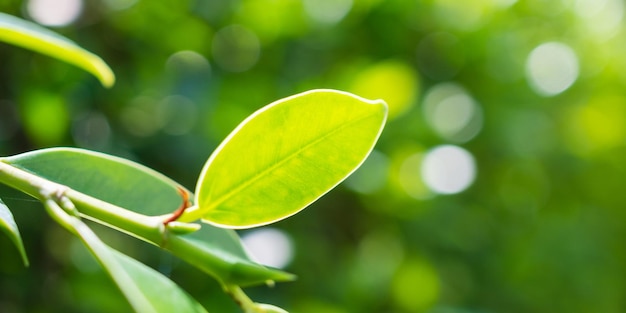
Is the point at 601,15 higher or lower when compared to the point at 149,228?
higher

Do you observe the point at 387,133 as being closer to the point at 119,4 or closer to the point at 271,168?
the point at 119,4

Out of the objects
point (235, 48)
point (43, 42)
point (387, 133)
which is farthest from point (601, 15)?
point (43, 42)

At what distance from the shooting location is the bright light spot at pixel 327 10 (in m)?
0.99

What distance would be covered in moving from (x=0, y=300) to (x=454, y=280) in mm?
667

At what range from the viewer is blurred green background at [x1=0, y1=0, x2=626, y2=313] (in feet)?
2.94

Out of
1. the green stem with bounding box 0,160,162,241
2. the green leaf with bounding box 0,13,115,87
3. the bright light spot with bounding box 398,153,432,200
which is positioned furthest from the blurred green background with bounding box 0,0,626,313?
the green stem with bounding box 0,160,162,241

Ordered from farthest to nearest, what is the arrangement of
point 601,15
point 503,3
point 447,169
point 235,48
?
1. point 601,15
2. point 503,3
3. point 447,169
4. point 235,48

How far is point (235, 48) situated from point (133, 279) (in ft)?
2.42

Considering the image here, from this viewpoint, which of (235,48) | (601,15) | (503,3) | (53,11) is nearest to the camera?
(53,11)

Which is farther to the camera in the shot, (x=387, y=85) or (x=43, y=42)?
(x=387, y=85)

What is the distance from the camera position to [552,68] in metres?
1.28

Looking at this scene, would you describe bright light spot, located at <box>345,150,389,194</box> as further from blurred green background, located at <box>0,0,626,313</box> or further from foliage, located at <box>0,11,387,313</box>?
foliage, located at <box>0,11,387,313</box>

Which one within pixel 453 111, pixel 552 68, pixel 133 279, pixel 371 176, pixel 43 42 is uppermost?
pixel 552 68

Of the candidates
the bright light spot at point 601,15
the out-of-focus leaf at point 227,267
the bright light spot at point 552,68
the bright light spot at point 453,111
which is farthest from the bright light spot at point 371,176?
the out-of-focus leaf at point 227,267
